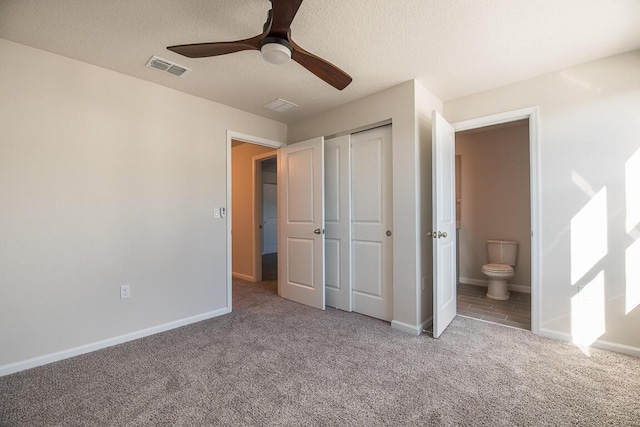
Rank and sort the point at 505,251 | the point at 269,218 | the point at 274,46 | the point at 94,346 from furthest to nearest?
the point at 269,218
the point at 505,251
the point at 94,346
the point at 274,46

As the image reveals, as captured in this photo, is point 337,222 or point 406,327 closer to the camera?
point 406,327

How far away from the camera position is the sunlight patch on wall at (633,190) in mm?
2172

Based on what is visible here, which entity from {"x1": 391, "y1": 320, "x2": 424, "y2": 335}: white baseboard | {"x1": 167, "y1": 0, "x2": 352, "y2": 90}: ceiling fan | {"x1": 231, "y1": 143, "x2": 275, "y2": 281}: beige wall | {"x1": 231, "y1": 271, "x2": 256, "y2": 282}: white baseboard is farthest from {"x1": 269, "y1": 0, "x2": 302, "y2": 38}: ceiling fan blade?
{"x1": 231, "y1": 271, "x2": 256, "y2": 282}: white baseboard

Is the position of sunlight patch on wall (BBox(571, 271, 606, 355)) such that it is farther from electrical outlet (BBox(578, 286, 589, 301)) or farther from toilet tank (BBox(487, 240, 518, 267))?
toilet tank (BBox(487, 240, 518, 267))

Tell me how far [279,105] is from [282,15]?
1888 mm

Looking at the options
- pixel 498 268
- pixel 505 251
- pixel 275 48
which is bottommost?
pixel 498 268

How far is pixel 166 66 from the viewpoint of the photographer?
7.83 feet

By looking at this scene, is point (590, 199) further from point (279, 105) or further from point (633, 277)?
point (279, 105)

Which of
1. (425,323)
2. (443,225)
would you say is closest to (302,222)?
(443,225)

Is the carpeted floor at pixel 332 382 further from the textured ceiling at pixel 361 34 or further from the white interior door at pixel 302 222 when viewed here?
the textured ceiling at pixel 361 34

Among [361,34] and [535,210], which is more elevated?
[361,34]

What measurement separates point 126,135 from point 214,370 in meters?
2.15

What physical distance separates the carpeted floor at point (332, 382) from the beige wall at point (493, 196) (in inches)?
71.1

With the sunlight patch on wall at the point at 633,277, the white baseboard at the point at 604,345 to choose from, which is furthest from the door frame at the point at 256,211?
the sunlight patch on wall at the point at 633,277
